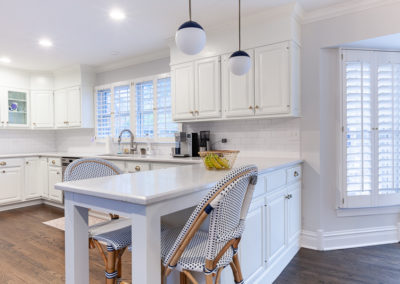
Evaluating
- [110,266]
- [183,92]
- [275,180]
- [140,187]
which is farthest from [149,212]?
[183,92]

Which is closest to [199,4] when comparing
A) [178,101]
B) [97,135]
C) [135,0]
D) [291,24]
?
[135,0]

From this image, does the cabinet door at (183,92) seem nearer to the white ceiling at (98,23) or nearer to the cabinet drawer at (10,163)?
the white ceiling at (98,23)

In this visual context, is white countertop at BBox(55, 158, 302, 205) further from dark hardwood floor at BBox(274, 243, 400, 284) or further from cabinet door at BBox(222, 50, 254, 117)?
cabinet door at BBox(222, 50, 254, 117)

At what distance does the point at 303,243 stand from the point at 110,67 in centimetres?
421

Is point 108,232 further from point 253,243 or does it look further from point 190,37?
point 190,37

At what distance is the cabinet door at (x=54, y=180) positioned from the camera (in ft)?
16.2

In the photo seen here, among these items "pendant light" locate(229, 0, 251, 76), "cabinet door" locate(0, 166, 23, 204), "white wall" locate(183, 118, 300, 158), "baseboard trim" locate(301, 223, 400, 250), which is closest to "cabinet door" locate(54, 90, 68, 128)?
"cabinet door" locate(0, 166, 23, 204)

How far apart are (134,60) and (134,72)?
0.20 m

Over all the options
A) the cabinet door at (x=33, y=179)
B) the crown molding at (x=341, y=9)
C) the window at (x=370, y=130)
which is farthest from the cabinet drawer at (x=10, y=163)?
the window at (x=370, y=130)

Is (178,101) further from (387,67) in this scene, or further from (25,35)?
(387,67)

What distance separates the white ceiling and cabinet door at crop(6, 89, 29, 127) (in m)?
0.94

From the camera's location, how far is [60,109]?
18.2 ft

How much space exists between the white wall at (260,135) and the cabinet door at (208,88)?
0.36 meters

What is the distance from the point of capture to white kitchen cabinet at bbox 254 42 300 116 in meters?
2.98
